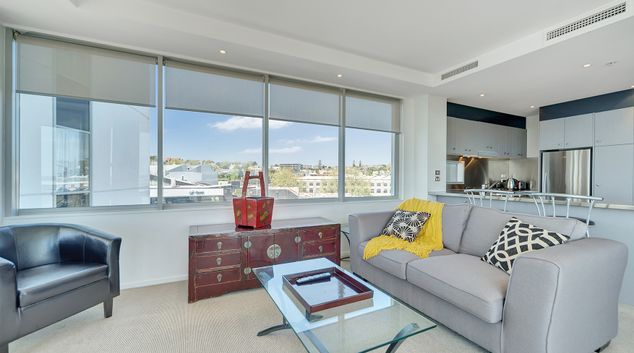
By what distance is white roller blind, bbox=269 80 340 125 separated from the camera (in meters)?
3.52

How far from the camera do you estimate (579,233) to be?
1.87 m

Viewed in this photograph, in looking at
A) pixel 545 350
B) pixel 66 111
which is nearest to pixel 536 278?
pixel 545 350

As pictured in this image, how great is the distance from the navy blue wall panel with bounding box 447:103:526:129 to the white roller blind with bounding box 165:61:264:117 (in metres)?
3.34

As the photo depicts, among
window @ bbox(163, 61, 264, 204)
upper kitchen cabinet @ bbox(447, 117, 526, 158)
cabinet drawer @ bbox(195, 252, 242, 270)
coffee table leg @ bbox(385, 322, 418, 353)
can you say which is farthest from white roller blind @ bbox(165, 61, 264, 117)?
upper kitchen cabinet @ bbox(447, 117, 526, 158)

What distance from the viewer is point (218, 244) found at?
8.26 ft

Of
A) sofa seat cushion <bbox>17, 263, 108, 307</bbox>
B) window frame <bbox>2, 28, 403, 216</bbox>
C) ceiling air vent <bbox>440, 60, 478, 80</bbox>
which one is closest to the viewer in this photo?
sofa seat cushion <bbox>17, 263, 108, 307</bbox>

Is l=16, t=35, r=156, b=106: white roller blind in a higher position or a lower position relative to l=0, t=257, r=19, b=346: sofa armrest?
Answer: higher

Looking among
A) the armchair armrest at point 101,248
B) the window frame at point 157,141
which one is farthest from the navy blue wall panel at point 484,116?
the armchair armrest at point 101,248

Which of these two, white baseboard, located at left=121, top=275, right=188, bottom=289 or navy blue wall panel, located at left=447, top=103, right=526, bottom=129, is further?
navy blue wall panel, located at left=447, top=103, right=526, bottom=129

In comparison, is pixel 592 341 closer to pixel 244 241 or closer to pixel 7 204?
pixel 244 241

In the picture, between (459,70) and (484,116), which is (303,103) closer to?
(459,70)

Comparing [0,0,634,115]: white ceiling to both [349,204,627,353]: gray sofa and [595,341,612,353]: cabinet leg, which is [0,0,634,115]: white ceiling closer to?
[349,204,627,353]: gray sofa

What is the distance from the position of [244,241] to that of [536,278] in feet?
7.29

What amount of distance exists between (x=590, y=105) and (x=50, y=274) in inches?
284
